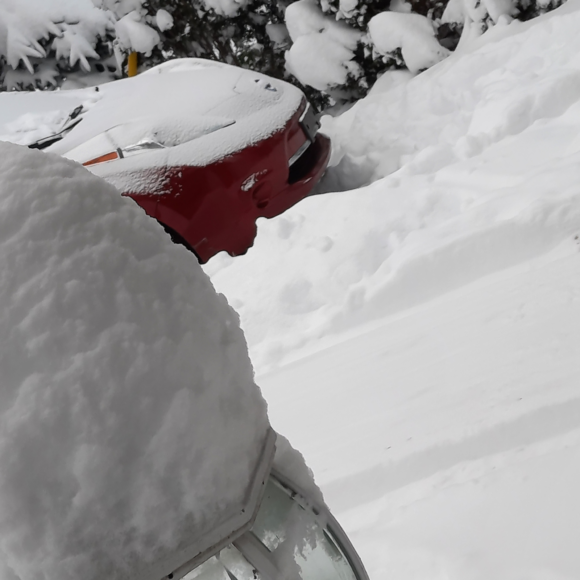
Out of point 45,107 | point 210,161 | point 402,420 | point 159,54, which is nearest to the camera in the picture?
point 402,420

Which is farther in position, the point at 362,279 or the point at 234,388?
the point at 362,279

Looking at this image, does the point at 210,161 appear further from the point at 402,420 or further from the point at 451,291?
the point at 402,420

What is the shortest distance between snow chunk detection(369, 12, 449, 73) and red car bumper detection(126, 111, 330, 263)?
75.7 inches

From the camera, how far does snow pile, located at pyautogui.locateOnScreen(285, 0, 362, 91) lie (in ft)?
17.4

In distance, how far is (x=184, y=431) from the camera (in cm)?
72

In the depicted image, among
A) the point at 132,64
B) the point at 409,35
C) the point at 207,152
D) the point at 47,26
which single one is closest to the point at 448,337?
the point at 207,152

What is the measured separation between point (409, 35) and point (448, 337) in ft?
12.1

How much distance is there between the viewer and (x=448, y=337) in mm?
2021

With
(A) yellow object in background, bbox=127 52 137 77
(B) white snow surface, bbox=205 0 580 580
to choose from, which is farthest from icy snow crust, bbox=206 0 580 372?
(A) yellow object in background, bbox=127 52 137 77

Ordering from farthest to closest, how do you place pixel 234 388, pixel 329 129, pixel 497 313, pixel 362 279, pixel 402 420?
pixel 329 129 → pixel 362 279 → pixel 497 313 → pixel 402 420 → pixel 234 388

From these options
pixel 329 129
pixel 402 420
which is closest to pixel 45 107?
pixel 329 129

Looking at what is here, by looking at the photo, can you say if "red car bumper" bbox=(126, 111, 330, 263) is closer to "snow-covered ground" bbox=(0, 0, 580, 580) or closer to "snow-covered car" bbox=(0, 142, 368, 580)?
"snow-covered ground" bbox=(0, 0, 580, 580)

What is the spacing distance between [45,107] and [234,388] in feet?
13.0

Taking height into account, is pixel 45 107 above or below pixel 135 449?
below
